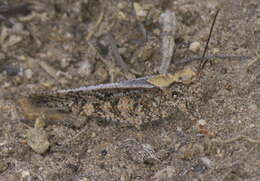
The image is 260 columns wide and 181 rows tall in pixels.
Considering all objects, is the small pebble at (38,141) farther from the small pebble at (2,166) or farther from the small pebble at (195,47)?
the small pebble at (195,47)

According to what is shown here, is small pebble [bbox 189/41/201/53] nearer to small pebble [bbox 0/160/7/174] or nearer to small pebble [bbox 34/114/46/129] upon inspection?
small pebble [bbox 34/114/46/129]

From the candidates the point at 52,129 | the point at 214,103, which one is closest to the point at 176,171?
the point at 214,103

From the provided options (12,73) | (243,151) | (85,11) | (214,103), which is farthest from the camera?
(85,11)

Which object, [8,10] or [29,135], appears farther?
[8,10]

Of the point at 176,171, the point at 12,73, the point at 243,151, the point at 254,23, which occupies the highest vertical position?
the point at 254,23

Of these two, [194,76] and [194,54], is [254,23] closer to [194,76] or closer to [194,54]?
[194,54]

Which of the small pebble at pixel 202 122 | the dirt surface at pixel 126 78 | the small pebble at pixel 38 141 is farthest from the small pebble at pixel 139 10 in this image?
the small pebble at pixel 38 141

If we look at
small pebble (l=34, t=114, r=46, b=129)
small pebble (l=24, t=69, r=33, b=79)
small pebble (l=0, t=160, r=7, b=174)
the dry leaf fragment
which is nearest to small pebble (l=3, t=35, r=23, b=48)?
small pebble (l=24, t=69, r=33, b=79)

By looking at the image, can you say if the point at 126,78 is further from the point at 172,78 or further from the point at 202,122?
the point at 202,122
